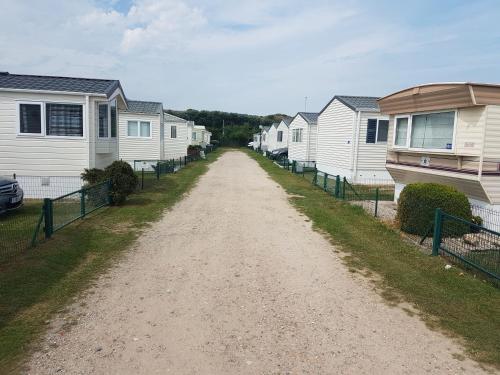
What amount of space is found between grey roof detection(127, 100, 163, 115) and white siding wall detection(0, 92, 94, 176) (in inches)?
417

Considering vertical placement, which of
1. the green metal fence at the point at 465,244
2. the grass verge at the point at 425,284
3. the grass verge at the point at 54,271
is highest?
the green metal fence at the point at 465,244

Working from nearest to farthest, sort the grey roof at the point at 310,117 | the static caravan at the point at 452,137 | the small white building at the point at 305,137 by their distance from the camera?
1. the static caravan at the point at 452,137
2. the small white building at the point at 305,137
3. the grey roof at the point at 310,117

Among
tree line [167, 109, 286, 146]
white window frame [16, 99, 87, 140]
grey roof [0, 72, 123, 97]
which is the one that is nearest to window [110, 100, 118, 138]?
grey roof [0, 72, 123, 97]

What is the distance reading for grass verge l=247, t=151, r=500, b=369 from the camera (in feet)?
16.0

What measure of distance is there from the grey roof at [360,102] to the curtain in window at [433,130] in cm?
686

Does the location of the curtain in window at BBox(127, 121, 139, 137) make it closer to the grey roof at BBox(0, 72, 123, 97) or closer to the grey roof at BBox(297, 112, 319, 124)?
the grey roof at BBox(0, 72, 123, 97)

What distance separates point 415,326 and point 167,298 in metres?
3.33

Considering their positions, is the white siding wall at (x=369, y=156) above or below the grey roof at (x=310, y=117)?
below

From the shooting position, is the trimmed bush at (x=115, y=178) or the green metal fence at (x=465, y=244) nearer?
the green metal fence at (x=465, y=244)

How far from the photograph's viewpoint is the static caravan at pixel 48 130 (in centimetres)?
1332

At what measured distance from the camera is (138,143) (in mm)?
24656

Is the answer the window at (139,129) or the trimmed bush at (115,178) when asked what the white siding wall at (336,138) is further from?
the trimmed bush at (115,178)

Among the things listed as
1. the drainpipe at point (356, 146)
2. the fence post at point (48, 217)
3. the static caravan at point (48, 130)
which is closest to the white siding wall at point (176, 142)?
the drainpipe at point (356, 146)

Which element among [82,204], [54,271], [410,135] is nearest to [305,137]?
[410,135]
